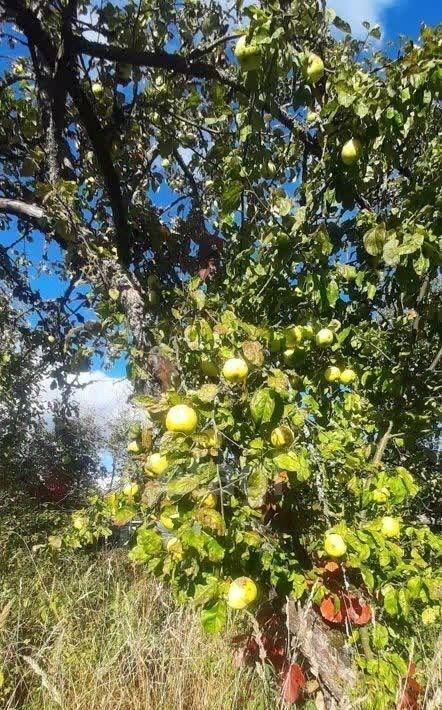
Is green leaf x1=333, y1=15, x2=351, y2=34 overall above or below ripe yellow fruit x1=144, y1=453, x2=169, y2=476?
above

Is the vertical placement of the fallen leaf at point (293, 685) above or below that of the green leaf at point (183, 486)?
below

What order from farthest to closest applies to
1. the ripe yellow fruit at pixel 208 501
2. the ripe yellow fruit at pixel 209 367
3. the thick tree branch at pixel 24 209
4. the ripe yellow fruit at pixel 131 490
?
the thick tree branch at pixel 24 209
the ripe yellow fruit at pixel 131 490
the ripe yellow fruit at pixel 209 367
the ripe yellow fruit at pixel 208 501

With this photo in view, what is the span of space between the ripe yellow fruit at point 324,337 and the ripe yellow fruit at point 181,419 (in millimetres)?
570

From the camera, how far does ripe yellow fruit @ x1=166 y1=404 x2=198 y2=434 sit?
1.34 metres

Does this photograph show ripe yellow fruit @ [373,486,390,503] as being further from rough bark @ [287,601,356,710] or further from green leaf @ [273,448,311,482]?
green leaf @ [273,448,311,482]

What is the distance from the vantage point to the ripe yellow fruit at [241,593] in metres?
1.45

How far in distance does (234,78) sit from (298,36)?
0.97 m

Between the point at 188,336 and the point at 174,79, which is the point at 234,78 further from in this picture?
the point at 188,336

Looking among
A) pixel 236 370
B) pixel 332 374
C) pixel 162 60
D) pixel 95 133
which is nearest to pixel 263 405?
pixel 236 370

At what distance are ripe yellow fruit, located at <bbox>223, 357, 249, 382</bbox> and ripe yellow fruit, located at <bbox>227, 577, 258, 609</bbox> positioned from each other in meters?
0.60

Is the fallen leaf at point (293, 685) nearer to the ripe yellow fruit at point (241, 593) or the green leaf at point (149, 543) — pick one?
the ripe yellow fruit at point (241, 593)

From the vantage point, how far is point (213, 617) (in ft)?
4.43

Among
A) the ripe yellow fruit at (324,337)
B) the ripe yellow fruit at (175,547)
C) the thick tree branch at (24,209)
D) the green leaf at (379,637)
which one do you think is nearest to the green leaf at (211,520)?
the ripe yellow fruit at (175,547)

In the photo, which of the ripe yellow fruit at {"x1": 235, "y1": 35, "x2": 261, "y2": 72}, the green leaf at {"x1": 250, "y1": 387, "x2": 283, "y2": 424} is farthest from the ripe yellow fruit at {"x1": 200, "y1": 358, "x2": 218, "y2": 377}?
the ripe yellow fruit at {"x1": 235, "y1": 35, "x2": 261, "y2": 72}
